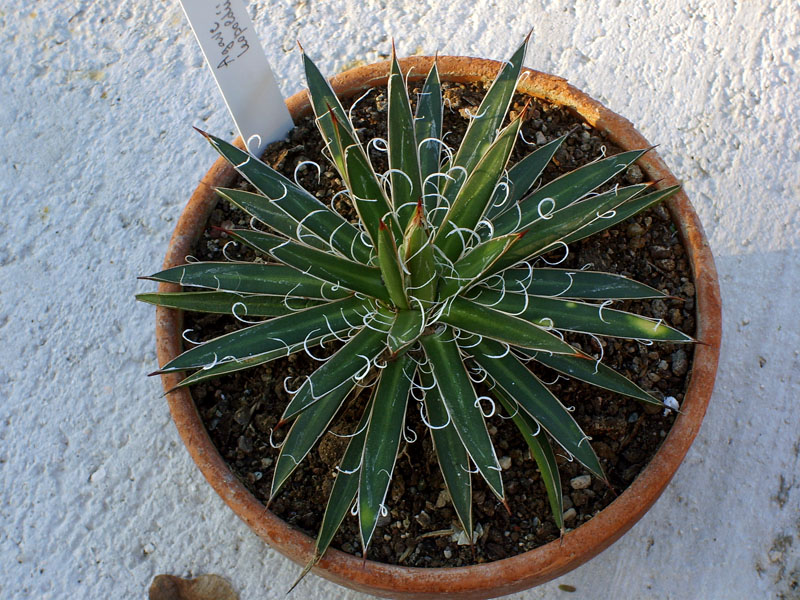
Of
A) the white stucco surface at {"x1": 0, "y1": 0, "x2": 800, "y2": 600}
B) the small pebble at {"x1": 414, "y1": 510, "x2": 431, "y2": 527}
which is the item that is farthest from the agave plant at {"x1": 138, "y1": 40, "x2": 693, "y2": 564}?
the white stucco surface at {"x1": 0, "y1": 0, "x2": 800, "y2": 600}

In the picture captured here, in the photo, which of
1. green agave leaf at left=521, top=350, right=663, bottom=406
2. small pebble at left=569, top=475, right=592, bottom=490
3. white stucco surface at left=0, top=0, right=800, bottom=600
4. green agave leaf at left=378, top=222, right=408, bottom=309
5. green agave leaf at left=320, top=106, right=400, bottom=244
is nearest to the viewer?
green agave leaf at left=378, top=222, right=408, bottom=309

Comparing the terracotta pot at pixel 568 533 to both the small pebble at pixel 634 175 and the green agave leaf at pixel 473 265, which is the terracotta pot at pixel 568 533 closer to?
the small pebble at pixel 634 175

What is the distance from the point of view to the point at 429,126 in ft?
4.36

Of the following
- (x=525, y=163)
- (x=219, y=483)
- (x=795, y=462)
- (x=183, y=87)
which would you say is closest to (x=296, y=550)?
(x=219, y=483)

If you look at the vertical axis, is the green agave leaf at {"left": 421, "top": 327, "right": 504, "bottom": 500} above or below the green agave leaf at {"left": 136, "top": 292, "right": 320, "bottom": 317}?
below

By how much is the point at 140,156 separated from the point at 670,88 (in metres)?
1.39

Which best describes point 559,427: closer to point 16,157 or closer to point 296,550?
point 296,550

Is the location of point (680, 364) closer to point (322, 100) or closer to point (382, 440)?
point (382, 440)

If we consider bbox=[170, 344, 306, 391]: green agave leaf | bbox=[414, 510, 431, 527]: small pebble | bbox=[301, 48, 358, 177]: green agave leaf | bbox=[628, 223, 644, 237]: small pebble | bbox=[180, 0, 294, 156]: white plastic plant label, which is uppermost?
bbox=[180, 0, 294, 156]: white plastic plant label

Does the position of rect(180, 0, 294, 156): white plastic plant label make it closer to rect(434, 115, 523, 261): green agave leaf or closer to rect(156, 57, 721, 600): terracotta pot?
rect(156, 57, 721, 600): terracotta pot

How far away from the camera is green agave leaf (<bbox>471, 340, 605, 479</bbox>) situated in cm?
114

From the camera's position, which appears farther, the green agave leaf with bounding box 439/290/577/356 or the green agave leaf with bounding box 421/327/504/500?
the green agave leaf with bounding box 421/327/504/500

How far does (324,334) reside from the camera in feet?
3.85

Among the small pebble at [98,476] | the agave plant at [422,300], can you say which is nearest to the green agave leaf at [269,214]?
the agave plant at [422,300]
